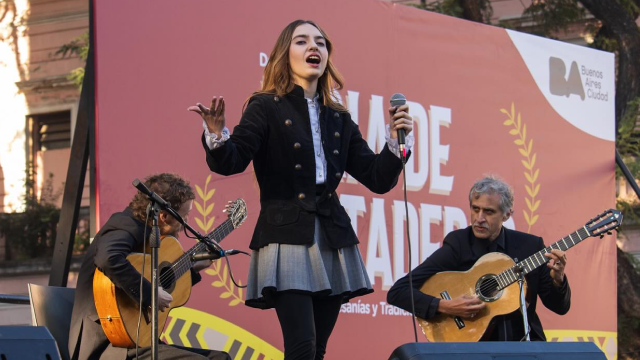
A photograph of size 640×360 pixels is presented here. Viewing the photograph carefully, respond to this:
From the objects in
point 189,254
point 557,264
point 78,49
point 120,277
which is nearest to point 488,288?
point 557,264

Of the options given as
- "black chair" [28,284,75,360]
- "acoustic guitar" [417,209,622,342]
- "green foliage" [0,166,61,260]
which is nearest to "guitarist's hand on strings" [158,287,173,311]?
"black chair" [28,284,75,360]

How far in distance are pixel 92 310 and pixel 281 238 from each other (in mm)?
1184

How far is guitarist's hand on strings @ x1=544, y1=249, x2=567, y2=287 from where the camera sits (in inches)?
179

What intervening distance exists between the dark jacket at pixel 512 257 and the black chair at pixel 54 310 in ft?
5.10

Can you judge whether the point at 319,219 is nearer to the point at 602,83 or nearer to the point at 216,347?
the point at 216,347

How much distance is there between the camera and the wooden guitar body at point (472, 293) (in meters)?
4.78

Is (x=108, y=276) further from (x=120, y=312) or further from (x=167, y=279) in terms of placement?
(x=167, y=279)

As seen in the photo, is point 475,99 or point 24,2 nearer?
point 475,99

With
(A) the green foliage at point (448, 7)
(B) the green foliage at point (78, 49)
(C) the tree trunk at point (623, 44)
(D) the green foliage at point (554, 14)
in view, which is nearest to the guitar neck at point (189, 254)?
(C) the tree trunk at point (623, 44)

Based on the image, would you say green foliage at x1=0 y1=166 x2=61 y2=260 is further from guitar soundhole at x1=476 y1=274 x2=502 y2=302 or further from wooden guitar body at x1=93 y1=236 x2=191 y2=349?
guitar soundhole at x1=476 y1=274 x2=502 y2=302

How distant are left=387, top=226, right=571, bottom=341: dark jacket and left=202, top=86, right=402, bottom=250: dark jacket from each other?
4.00 feet

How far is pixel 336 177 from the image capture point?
3758mm

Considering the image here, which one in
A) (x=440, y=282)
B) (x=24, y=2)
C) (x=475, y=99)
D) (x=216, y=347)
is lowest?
(x=216, y=347)

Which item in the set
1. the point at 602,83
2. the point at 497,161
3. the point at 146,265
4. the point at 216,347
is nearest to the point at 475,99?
the point at 497,161
